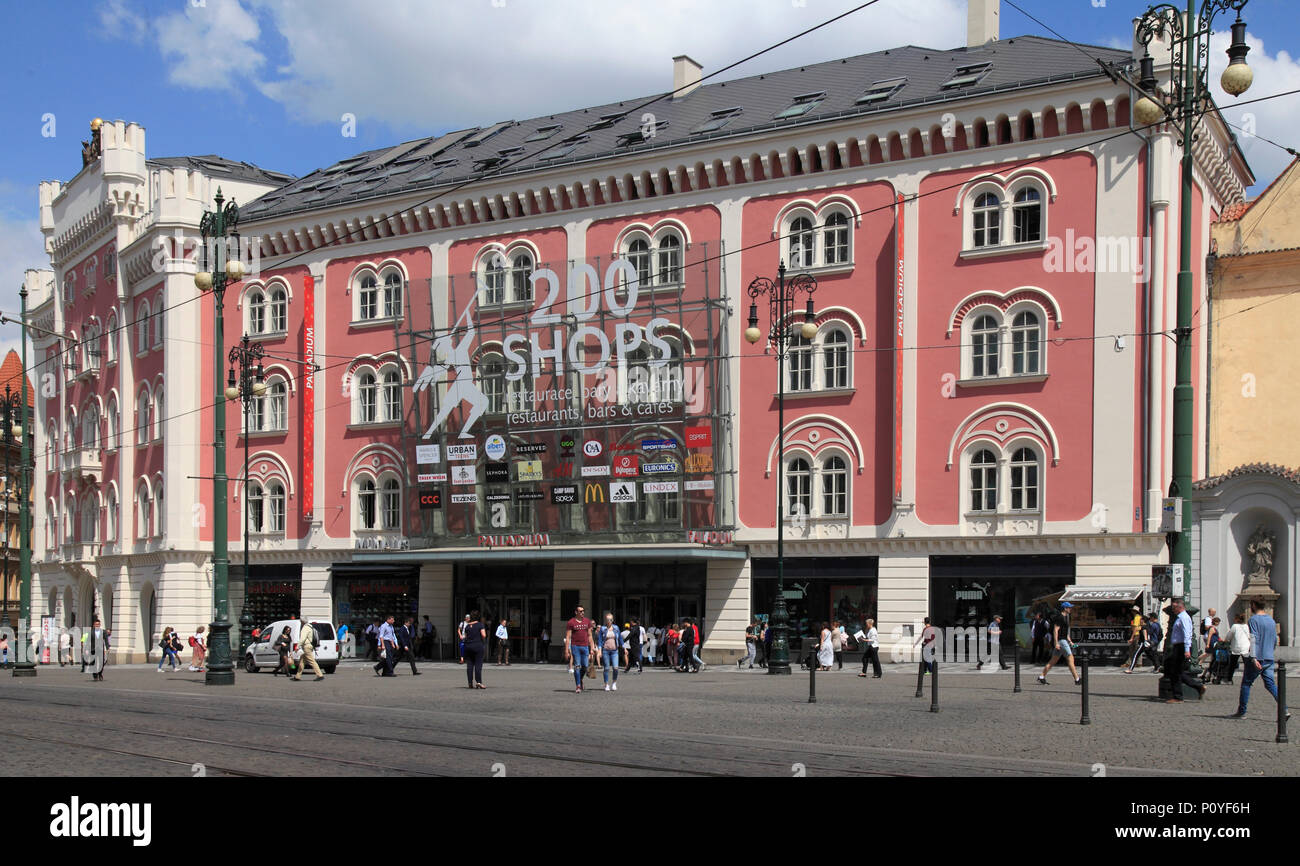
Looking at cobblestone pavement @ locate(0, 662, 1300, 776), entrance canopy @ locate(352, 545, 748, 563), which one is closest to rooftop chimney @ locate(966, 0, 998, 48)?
entrance canopy @ locate(352, 545, 748, 563)

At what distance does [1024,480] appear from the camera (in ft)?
122

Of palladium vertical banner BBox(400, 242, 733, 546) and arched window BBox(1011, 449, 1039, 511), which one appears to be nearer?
arched window BBox(1011, 449, 1039, 511)

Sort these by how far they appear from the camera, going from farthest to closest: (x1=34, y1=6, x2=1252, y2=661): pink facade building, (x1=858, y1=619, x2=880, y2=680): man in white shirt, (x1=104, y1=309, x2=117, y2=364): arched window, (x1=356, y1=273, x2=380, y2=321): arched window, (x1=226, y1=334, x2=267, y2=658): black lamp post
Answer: (x1=104, y1=309, x2=117, y2=364): arched window
(x1=356, y1=273, x2=380, y2=321): arched window
(x1=226, y1=334, x2=267, y2=658): black lamp post
(x1=34, y1=6, x2=1252, y2=661): pink facade building
(x1=858, y1=619, x2=880, y2=680): man in white shirt

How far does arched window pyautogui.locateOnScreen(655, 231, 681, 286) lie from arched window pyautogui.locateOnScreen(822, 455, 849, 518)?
24.3ft

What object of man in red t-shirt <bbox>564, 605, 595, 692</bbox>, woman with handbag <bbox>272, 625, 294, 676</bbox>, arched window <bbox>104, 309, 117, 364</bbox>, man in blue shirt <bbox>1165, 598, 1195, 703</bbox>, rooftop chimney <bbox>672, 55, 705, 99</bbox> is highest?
rooftop chimney <bbox>672, 55, 705, 99</bbox>

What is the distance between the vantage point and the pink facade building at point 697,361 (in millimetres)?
36469

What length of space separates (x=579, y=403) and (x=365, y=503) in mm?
10162

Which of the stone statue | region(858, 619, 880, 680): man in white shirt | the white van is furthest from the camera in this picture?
the white van

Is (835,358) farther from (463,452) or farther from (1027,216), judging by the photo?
(463,452)

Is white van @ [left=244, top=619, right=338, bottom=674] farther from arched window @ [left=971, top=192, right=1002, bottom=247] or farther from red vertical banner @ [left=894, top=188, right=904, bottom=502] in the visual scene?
arched window @ [left=971, top=192, right=1002, bottom=247]

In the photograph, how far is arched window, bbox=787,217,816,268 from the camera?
40656 millimetres

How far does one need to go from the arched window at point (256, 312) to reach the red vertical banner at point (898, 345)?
24.9m
